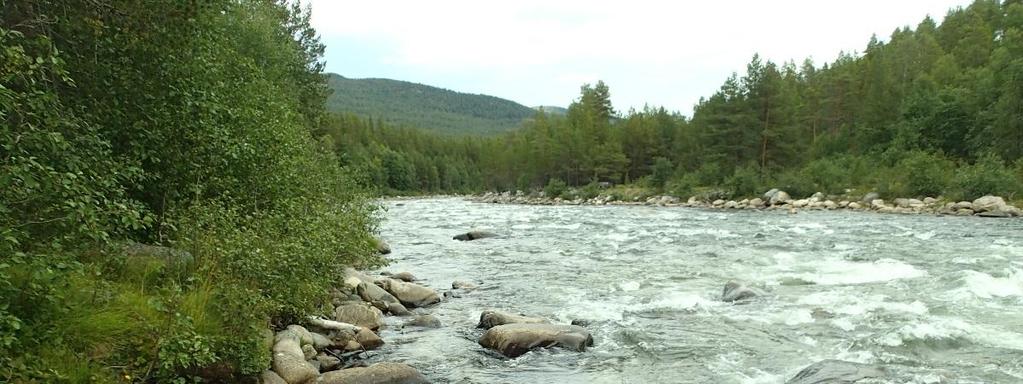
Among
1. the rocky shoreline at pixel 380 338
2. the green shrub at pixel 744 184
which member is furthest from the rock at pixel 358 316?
the green shrub at pixel 744 184

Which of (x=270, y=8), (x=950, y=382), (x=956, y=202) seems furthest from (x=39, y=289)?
(x=956, y=202)

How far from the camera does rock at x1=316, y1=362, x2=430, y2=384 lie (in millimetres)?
7090

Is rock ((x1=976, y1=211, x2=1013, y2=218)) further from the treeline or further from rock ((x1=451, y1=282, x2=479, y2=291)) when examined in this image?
the treeline

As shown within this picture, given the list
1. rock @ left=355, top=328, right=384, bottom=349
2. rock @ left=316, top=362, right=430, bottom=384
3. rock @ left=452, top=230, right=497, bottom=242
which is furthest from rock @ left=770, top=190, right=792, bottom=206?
rock @ left=316, top=362, right=430, bottom=384

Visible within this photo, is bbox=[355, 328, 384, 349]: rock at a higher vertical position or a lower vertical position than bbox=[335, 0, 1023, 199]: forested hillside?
lower

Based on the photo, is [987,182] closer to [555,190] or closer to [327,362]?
[327,362]

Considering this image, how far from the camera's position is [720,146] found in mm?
54031

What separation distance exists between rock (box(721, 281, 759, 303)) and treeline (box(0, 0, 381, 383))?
750 cm

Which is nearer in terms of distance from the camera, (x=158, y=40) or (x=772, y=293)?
(x=158, y=40)

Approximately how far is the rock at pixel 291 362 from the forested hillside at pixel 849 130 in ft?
115

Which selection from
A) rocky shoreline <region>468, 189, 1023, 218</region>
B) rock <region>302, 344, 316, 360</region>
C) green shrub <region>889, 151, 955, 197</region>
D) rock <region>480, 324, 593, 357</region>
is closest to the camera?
rock <region>302, 344, 316, 360</region>

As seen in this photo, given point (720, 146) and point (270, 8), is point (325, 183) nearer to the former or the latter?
point (270, 8)

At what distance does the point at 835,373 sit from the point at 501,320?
4981 millimetres

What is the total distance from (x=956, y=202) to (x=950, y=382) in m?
29.5
